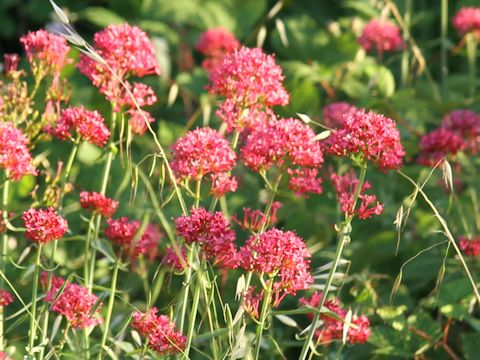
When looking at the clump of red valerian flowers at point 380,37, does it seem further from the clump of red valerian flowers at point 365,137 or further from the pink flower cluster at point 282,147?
the clump of red valerian flowers at point 365,137

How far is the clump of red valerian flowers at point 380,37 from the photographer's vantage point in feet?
13.1

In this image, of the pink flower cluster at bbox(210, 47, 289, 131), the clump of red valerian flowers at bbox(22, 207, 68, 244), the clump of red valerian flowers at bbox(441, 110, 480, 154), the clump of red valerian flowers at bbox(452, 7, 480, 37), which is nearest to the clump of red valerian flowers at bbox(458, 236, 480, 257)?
the clump of red valerian flowers at bbox(441, 110, 480, 154)

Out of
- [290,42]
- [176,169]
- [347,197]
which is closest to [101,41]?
[176,169]

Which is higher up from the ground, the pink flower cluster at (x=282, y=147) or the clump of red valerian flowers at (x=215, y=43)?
the pink flower cluster at (x=282, y=147)

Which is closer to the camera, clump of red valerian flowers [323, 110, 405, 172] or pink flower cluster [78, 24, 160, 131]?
clump of red valerian flowers [323, 110, 405, 172]

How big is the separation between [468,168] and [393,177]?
37 cm

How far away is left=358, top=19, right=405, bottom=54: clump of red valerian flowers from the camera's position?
4.00 meters

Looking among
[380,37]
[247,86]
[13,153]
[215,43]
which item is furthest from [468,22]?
[13,153]

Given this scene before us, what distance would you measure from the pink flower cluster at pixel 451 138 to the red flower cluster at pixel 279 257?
114 cm

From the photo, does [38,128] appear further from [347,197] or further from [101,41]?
[347,197]

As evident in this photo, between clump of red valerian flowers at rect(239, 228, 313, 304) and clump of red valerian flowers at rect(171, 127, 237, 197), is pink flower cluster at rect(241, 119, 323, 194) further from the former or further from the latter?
clump of red valerian flowers at rect(239, 228, 313, 304)

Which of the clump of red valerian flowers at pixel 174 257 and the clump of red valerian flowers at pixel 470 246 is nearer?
the clump of red valerian flowers at pixel 174 257

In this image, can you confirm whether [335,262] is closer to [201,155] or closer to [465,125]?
[201,155]

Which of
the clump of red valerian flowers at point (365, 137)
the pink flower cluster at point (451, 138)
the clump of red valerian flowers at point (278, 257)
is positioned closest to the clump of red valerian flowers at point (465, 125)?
the pink flower cluster at point (451, 138)
